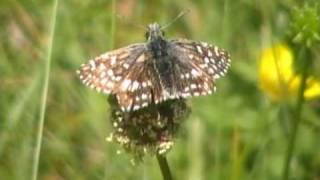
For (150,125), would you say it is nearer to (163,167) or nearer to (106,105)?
(163,167)

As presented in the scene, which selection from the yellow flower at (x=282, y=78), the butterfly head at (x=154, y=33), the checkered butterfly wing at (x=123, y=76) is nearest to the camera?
the checkered butterfly wing at (x=123, y=76)

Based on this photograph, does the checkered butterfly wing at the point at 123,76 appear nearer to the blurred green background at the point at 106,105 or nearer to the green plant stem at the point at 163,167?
the green plant stem at the point at 163,167

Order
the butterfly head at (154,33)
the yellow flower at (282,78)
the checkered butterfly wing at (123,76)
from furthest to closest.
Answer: the yellow flower at (282,78) < the butterfly head at (154,33) < the checkered butterfly wing at (123,76)

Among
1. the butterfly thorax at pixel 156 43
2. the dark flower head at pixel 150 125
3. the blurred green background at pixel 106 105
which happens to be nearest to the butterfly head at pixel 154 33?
the butterfly thorax at pixel 156 43

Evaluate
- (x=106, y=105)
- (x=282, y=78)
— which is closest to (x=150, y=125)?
(x=282, y=78)

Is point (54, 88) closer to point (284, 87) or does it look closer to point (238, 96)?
point (238, 96)

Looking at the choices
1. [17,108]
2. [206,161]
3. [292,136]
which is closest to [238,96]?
[206,161]

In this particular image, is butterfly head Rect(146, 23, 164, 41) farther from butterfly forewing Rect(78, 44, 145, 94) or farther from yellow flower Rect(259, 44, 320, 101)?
yellow flower Rect(259, 44, 320, 101)

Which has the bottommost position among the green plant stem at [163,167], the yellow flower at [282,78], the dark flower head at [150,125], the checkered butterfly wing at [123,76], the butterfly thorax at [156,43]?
the green plant stem at [163,167]

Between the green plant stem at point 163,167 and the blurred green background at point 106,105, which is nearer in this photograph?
the green plant stem at point 163,167
